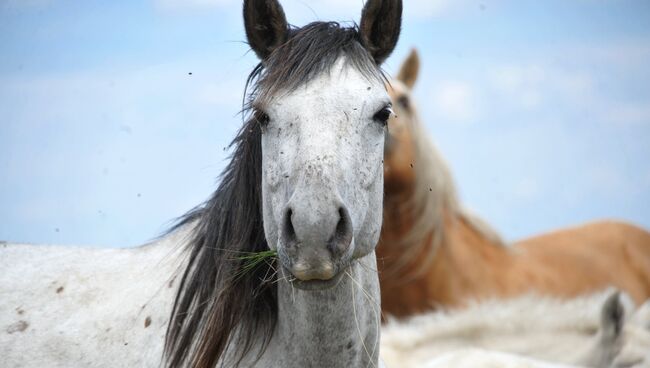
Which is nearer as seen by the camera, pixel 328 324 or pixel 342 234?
pixel 342 234

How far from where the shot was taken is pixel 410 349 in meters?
5.50

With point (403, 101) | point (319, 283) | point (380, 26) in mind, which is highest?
point (380, 26)

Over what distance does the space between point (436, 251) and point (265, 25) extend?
18.6 ft

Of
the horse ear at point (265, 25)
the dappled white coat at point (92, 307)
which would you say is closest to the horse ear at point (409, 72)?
Result: the dappled white coat at point (92, 307)

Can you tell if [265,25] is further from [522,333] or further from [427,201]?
[427,201]

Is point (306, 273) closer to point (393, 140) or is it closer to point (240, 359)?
point (240, 359)

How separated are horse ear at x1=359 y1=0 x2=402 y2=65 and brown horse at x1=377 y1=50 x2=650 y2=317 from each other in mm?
4537

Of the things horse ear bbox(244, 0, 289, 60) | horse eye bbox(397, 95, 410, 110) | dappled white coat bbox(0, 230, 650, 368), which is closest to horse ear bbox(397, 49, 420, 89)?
horse eye bbox(397, 95, 410, 110)

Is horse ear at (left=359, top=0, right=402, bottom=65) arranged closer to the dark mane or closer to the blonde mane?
the dark mane

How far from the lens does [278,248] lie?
290 cm

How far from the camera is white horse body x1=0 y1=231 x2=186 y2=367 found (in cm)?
355

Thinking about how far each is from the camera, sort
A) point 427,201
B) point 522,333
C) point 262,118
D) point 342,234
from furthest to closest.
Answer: point 427,201 < point 522,333 < point 262,118 < point 342,234

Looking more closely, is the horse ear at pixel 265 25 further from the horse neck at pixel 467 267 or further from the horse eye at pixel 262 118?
the horse neck at pixel 467 267

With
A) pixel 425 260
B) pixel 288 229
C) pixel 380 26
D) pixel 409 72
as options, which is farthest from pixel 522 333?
pixel 409 72
